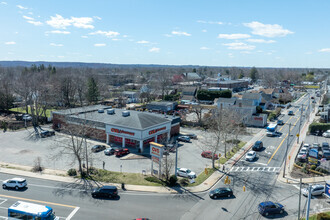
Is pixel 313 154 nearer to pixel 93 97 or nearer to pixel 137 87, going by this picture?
pixel 93 97

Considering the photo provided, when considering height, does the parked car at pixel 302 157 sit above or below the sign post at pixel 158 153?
below

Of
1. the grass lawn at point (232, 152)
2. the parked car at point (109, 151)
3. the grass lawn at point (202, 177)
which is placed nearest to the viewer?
the grass lawn at point (202, 177)

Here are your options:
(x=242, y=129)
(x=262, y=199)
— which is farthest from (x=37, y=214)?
(x=242, y=129)

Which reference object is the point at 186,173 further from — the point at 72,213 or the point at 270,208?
the point at 72,213

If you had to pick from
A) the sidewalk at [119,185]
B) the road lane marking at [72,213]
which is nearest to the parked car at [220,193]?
the sidewalk at [119,185]

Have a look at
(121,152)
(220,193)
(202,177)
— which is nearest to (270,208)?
(220,193)

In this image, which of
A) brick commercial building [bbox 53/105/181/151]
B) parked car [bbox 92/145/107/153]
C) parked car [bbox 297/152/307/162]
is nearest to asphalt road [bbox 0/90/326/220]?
parked car [bbox 297/152/307/162]

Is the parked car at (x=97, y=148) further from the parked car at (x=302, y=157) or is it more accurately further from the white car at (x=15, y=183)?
the parked car at (x=302, y=157)
